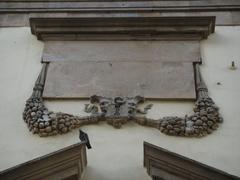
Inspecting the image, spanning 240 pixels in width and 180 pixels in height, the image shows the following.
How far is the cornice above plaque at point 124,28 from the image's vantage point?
786 cm

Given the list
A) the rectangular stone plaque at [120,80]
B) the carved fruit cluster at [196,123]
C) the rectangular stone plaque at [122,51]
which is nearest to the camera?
the carved fruit cluster at [196,123]

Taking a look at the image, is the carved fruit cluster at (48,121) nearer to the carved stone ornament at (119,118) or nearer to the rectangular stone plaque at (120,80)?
the carved stone ornament at (119,118)

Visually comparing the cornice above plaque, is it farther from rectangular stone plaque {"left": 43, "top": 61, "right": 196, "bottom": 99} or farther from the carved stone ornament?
the carved stone ornament

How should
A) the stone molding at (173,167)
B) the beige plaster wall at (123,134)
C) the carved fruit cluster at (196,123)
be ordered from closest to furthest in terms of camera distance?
the stone molding at (173,167) → the beige plaster wall at (123,134) → the carved fruit cluster at (196,123)

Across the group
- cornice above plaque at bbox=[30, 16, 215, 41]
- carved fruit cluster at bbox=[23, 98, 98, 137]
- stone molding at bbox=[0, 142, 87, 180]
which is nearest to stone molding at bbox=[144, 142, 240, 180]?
Result: stone molding at bbox=[0, 142, 87, 180]

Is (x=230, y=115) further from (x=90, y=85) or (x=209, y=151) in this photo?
(x=90, y=85)

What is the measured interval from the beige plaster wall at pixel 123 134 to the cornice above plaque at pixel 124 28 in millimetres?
294

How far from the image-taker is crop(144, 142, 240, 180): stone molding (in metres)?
5.52

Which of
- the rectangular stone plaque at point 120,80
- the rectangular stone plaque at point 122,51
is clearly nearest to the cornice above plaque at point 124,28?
the rectangular stone plaque at point 122,51

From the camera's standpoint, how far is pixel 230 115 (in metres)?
6.83

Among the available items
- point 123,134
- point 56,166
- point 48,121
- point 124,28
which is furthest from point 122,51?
point 56,166

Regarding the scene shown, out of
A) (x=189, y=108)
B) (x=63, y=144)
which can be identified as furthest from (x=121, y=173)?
(x=189, y=108)

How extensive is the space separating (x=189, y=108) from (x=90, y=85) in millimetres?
1292

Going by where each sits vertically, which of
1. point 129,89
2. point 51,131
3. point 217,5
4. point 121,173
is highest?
point 217,5
